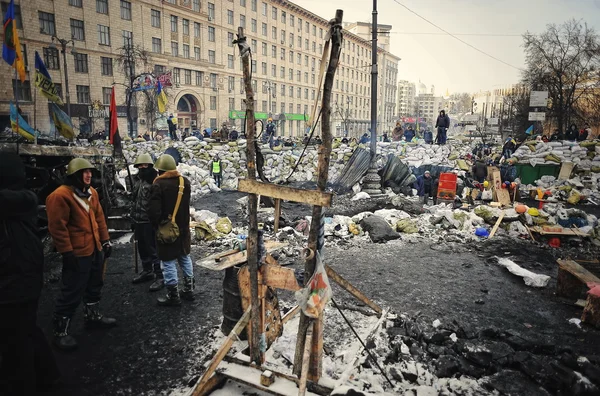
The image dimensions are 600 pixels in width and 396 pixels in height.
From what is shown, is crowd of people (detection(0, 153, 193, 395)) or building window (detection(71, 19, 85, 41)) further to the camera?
building window (detection(71, 19, 85, 41))

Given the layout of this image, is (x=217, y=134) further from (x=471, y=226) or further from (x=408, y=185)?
(x=471, y=226)

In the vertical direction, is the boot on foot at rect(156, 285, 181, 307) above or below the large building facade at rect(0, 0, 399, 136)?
below

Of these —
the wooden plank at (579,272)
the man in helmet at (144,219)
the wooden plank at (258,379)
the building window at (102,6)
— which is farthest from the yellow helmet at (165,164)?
the building window at (102,6)

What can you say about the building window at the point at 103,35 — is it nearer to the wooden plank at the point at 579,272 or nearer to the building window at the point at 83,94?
the building window at the point at 83,94

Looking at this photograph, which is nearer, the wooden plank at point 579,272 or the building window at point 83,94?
the wooden plank at point 579,272

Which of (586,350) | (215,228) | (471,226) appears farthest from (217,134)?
(586,350)

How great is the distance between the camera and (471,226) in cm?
834

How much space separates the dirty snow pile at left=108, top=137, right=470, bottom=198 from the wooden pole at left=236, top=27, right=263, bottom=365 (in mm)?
11857

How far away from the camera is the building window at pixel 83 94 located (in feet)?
105

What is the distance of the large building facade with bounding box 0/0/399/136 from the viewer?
2995 cm

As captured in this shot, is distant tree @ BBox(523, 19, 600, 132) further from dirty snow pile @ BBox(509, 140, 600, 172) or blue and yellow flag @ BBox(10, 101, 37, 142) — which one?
blue and yellow flag @ BBox(10, 101, 37, 142)

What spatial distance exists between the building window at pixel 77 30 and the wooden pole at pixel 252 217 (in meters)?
38.2

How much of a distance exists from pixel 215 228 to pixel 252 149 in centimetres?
555

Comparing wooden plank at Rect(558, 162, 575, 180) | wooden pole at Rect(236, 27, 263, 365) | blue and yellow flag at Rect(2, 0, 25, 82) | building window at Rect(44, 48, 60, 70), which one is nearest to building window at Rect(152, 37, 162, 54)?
building window at Rect(44, 48, 60, 70)
